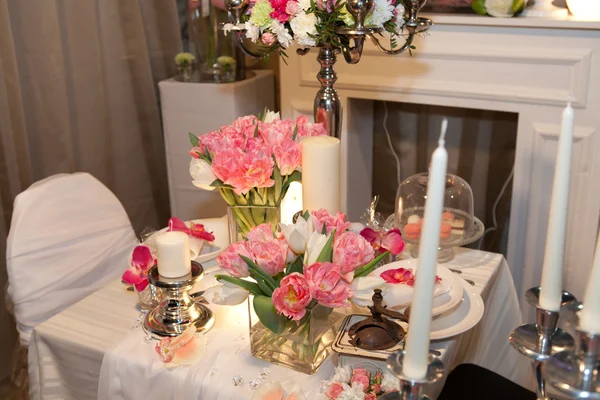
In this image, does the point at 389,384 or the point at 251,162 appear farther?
the point at 251,162

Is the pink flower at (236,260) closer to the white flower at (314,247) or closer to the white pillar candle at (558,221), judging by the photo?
the white flower at (314,247)

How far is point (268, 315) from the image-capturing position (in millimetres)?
1036

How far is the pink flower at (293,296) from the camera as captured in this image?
3.22 feet

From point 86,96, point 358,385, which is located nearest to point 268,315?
point 358,385

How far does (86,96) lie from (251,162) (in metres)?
1.34

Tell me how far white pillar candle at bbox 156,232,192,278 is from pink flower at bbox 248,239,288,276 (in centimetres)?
18

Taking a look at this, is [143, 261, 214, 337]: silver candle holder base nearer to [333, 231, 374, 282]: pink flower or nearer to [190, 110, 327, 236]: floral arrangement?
[190, 110, 327, 236]: floral arrangement

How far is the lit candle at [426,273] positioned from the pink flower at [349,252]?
1.33ft

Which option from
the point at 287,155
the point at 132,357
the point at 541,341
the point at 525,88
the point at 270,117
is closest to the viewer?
the point at 541,341

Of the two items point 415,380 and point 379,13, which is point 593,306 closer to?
point 415,380

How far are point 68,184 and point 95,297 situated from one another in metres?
0.40

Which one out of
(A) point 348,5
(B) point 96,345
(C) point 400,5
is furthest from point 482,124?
(B) point 96,345

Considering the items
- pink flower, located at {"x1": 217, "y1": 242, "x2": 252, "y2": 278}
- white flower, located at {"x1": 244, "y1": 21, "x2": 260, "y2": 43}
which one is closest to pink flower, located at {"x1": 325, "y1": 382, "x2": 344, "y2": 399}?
pink flower, located at {"x1": 217, "y1": 242, "x2": 252, "y2": 278}

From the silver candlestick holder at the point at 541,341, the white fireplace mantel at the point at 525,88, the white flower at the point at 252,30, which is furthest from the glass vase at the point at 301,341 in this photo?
the white fireplace mantel at the point at 525,88
